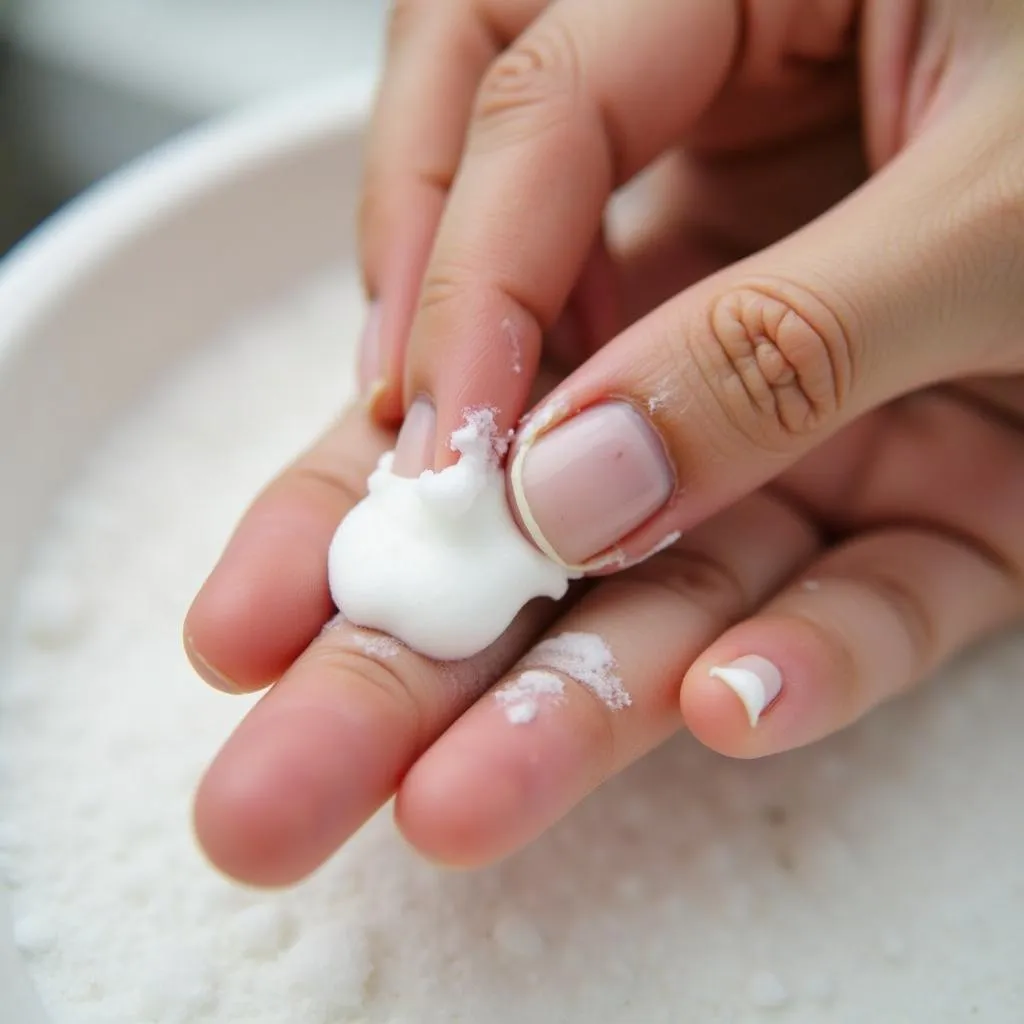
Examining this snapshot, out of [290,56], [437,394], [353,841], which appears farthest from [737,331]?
[290,56]

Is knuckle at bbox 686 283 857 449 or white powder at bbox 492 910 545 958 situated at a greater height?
knuckle at bbox 686 283 857 449

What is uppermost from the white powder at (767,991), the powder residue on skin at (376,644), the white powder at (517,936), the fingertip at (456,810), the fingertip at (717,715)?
the powder residue on skin at (376,644)

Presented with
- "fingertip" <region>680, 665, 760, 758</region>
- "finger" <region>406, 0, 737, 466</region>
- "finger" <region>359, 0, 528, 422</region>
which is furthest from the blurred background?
"fingertip" <region>680, 665, 760, 758</region>

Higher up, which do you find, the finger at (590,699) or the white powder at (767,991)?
the finger at (590,699)

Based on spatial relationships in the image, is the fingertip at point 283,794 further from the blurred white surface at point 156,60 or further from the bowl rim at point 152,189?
the blurred white surface at point 156,60

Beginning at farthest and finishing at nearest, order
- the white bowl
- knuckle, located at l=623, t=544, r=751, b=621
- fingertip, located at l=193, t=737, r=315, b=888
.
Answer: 1. the white bowl
2. knuckle, located at l=623, t=544, r=751, b=621
3. fingertip, located at l=193, t=737, r=315, b=888

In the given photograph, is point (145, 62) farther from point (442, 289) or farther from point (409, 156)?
point (442, 289)

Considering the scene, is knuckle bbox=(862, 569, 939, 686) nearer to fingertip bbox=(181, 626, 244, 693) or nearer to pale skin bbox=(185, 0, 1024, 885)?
pale skin bbox=(185, 0, 1024, 885)

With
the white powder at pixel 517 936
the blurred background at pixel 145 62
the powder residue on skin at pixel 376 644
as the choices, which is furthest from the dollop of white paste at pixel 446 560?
the blurred background at pixel 145 62
